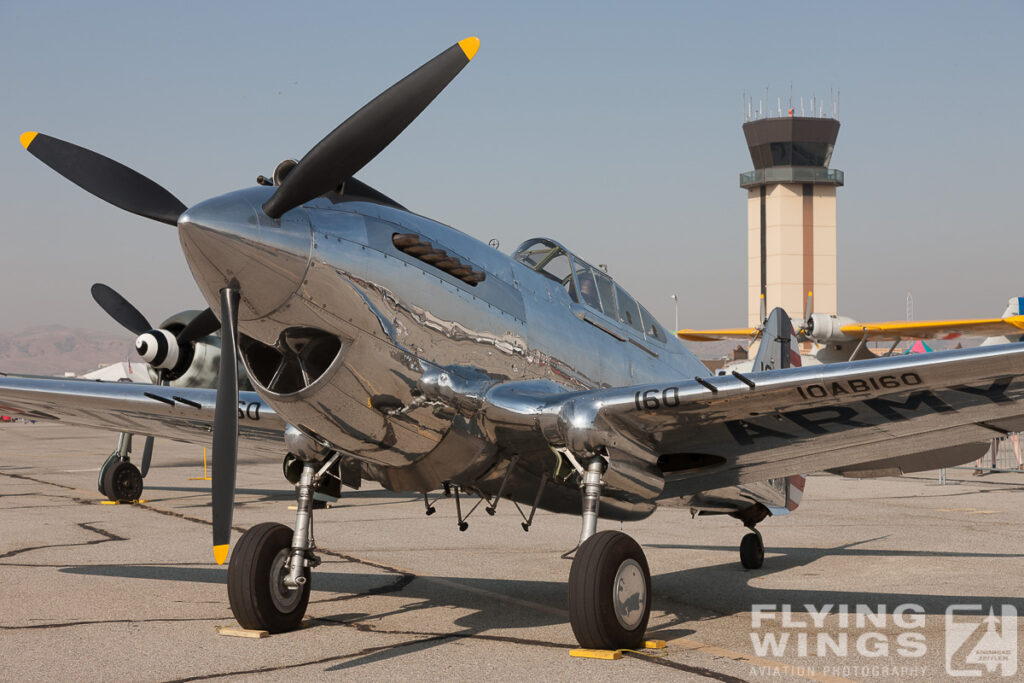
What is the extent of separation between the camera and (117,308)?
18.4m

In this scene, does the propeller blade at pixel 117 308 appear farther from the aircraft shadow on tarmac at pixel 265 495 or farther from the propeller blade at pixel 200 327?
the propeller blade at pixel 200 327

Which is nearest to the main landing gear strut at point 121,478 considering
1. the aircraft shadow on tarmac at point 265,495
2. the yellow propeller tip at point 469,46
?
the aircraft shadow on tarmac at point 265,495

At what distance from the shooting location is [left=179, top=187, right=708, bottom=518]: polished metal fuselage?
17.6 feet

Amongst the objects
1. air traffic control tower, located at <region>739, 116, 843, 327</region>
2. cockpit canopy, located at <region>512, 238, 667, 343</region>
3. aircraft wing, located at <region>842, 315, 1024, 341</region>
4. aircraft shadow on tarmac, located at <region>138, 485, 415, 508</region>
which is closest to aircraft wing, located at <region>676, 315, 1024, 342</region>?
aircraft wing, located at <region>842, 315, 1024, 341</region>

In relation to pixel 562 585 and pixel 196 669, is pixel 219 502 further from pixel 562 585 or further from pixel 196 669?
pixel 562 585

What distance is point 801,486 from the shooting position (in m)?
10.8

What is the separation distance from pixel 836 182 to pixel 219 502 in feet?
288

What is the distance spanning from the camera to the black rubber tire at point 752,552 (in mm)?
9938

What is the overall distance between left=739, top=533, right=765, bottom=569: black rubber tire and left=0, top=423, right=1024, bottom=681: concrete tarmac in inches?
7.7

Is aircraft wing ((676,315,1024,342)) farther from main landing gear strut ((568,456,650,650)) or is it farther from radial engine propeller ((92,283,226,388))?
main landing gear strut ((568,456,650,650))

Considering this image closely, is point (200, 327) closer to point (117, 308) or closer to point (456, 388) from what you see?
point (456, 388)

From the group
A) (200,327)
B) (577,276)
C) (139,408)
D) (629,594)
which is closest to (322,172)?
(577,276)

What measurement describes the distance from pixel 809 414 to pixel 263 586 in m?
3.90

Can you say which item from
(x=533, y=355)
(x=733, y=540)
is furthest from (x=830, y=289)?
(x=533, y=355)
